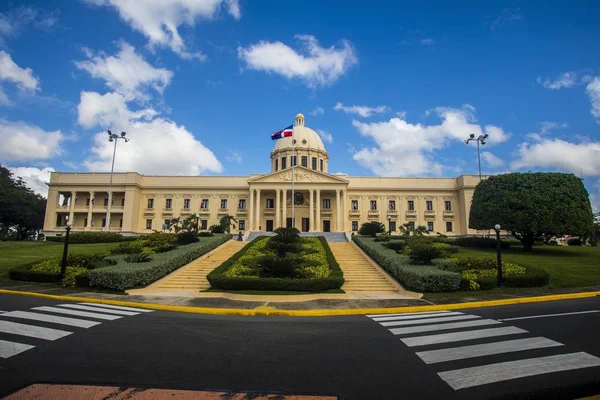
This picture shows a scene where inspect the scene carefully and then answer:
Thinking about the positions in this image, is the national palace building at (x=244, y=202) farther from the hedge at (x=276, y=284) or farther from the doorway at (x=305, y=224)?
the hedge at (x=276, y=284)

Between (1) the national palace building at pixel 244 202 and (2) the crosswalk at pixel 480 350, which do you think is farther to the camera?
(1) the national palace building at pixel 244 202

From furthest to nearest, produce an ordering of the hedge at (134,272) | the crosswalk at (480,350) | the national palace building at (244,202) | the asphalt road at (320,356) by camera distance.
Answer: the national palace building at (244,202)
the hedge at (134,272)
the crosswalk at (480,350)
the asphalt road at (320,356)

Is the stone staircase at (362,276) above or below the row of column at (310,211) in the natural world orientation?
below

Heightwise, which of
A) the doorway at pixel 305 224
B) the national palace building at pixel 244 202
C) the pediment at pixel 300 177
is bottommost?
the doorway at pixel 305 224

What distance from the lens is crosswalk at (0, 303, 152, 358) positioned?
6457 mm

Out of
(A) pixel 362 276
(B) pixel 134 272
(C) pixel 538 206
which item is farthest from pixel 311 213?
(B) pixel 134 272

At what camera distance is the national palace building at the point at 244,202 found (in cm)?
5572

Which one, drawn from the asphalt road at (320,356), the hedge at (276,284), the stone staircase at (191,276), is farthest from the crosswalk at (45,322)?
the stone staircase at (191,276)

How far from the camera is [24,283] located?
16.7 m

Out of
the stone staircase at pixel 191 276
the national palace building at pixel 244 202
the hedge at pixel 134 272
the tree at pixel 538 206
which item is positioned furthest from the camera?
the national palace building at pixel 244 202

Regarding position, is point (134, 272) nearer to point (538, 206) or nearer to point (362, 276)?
point (362, 276)

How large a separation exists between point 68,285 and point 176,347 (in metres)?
12.3

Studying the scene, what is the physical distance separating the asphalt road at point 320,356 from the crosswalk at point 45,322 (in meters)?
0.03

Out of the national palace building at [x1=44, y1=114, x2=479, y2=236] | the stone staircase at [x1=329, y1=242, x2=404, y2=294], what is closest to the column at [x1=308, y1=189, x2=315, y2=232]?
the national palace building at [x1=44, y1=114, x2=479, y2=236]
